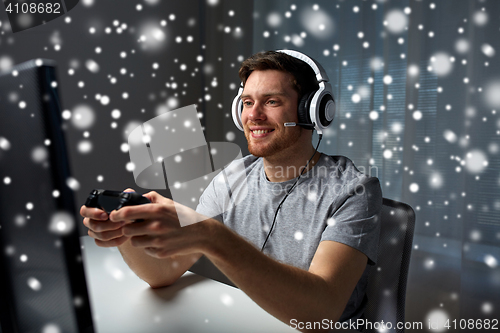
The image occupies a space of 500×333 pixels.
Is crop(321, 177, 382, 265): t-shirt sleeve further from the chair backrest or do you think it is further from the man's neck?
the man's neck

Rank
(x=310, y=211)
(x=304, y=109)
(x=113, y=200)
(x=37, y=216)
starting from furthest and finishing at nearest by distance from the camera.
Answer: (x=304, y=109) → (x=310, y=211) → (x=113, y=200) → (x=37, y=216)

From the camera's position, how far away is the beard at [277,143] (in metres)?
1.04

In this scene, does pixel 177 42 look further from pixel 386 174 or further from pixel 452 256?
pixel 452 256

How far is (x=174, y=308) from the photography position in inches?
28.4

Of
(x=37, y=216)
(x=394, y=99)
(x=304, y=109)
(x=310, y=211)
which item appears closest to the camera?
(x=37, y=216)

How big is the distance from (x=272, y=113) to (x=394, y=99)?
789mm

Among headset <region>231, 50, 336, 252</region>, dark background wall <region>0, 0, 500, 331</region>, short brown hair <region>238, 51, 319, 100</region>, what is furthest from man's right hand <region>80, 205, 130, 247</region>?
dark background wall <region>0, 0, 500, 331</region>

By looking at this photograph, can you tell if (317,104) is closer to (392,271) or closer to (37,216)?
(392,271)

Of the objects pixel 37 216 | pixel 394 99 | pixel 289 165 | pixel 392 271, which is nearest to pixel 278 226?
pixel 289 165

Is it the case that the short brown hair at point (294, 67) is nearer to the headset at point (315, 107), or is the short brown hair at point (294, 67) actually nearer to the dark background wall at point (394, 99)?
the headset at point (315, 107)

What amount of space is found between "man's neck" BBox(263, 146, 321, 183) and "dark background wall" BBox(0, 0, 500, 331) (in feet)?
2.19

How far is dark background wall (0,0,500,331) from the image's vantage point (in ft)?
4.39

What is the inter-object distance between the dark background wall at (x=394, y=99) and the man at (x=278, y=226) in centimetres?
67

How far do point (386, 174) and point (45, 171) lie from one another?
4.97 ft
